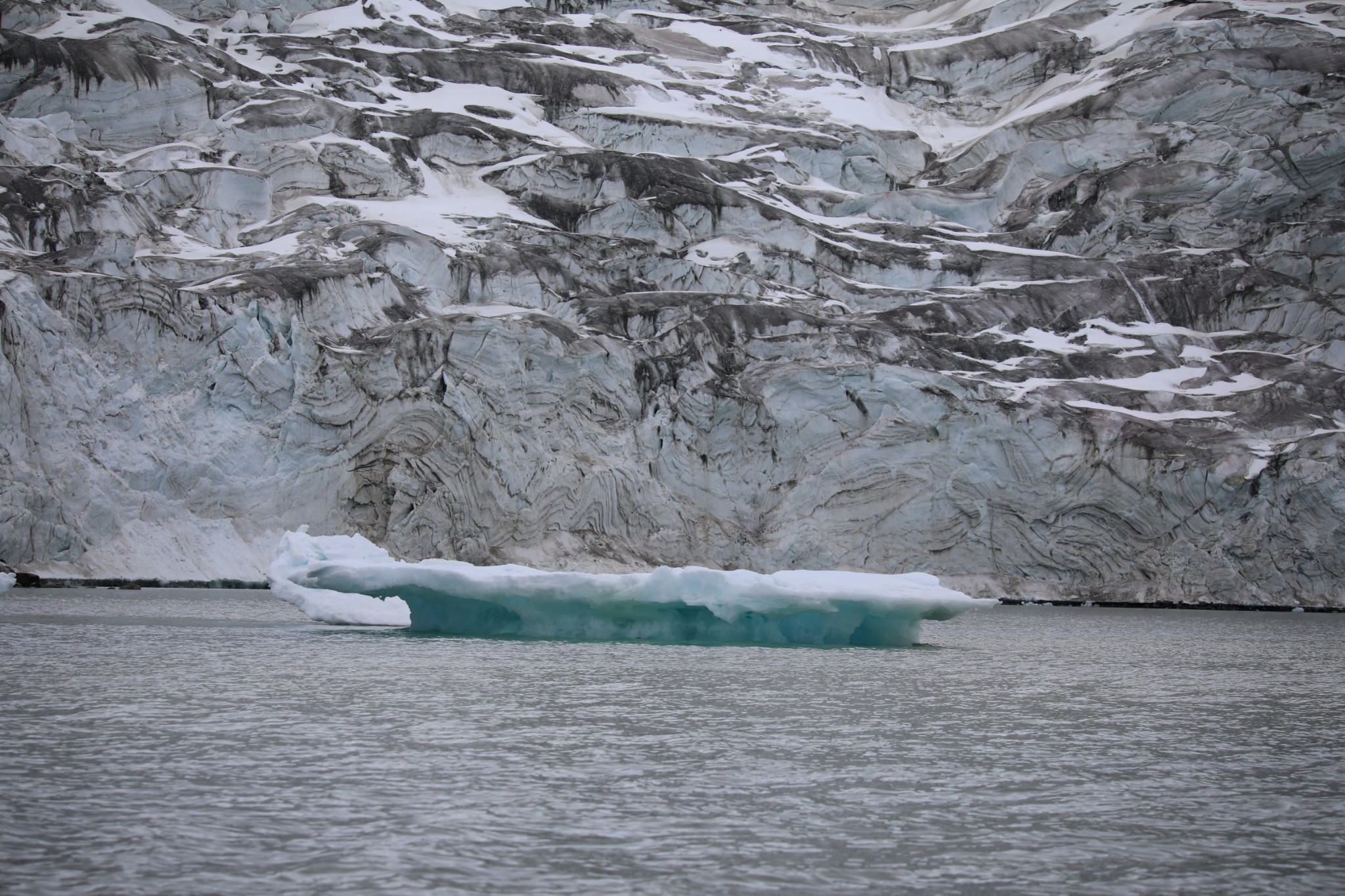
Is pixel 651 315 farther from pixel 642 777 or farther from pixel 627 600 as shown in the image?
pixel 642 777

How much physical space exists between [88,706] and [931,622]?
84.5 feet

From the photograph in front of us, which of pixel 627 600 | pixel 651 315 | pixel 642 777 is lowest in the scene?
pixel 642 777

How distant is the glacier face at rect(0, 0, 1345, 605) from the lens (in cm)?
3909

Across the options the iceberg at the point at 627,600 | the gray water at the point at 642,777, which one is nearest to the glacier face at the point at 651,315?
the iceberg at the point at 627,600

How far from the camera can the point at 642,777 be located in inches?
378

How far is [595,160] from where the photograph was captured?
188ft

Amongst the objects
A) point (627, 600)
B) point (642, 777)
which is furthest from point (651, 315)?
point (642, 777)

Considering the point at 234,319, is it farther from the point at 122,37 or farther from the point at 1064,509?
the point at 1064,509

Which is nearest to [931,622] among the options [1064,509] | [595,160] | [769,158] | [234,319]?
[1064,509]

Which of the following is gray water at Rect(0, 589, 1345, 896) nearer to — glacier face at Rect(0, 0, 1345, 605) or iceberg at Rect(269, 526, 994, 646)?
iceberg at Rect(269, 526, 994, 646)

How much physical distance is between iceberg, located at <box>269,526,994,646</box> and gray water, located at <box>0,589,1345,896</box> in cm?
226

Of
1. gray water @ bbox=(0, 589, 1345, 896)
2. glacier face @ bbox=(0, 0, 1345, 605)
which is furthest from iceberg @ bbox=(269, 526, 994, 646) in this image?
glacier face @ bbox=(0, 0, 1345, 605)

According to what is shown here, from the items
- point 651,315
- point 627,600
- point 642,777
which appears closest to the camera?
point 642,777

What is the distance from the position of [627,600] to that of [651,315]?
87.4 feet
